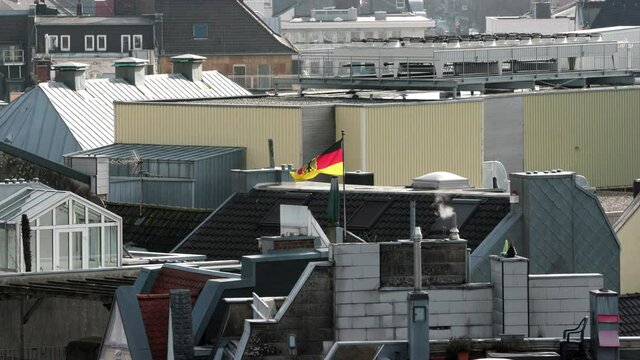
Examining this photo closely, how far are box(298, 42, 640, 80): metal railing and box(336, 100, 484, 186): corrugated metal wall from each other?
18.2ft

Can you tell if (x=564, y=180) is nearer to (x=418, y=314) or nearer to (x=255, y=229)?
(x=255, y=229)

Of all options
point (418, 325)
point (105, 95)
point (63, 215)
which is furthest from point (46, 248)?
point (105, 95)

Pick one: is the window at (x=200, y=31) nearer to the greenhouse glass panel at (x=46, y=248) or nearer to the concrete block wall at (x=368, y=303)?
the greenhouse glass panel at (x=46, y=248)

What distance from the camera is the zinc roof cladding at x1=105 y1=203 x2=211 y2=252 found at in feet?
225

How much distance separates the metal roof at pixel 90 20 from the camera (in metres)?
166

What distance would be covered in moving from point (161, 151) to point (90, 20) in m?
91.6

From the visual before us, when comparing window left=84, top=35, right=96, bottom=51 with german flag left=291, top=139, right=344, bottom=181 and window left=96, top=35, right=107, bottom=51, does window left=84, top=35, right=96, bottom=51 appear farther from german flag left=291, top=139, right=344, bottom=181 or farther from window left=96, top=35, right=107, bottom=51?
german flag left=291, top=139, right=344, bottom=181

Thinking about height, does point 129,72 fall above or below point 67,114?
above

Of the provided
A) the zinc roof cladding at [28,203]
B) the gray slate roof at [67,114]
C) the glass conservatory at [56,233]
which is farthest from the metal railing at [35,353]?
the gray slate roof at [67,114]

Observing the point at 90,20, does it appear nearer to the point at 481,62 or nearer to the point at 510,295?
the point at 481,62

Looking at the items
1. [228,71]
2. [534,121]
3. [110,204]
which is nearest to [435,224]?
[110,204]

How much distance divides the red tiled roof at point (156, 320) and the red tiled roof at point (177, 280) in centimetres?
203

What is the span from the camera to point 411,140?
75.4 meters

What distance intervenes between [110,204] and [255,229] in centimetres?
1059
